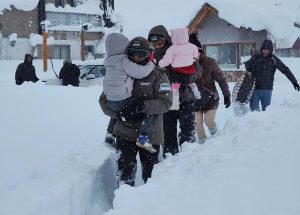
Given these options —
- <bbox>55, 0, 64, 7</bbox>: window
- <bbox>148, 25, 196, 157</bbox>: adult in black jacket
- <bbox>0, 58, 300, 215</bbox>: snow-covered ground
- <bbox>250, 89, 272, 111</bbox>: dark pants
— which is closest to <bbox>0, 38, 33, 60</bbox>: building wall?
<bbox>55, 0, 64, 7</bbox>: window

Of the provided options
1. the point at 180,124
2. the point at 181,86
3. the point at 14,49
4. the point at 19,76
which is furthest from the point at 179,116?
the point at 14,49

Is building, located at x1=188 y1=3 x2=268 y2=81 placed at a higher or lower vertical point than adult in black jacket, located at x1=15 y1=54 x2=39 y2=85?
higher

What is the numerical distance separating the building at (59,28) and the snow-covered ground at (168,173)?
25.0 metres

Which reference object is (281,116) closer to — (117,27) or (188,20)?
(188,20)

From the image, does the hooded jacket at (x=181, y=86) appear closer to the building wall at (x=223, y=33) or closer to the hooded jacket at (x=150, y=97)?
the hooded jacket at (x=150, y=97)

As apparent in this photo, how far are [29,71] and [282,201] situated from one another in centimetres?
1188

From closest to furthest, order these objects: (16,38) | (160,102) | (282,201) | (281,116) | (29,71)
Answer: (282,201) < (160,102) < (281,116) < (29,71) < (16,38)

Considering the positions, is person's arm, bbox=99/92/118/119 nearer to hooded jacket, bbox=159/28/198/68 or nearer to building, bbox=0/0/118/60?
hooded jacket, bbox=159/28/198/68

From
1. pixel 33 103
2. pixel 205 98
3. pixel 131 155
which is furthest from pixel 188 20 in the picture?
pixel 131 155

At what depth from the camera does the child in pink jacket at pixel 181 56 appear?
5.20 m

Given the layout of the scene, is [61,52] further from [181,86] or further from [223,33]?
[181,86]

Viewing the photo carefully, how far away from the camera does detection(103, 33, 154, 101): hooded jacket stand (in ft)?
13.2

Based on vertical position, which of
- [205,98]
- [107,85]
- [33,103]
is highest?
[107,85]

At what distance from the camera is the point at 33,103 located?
10625 millimetres
